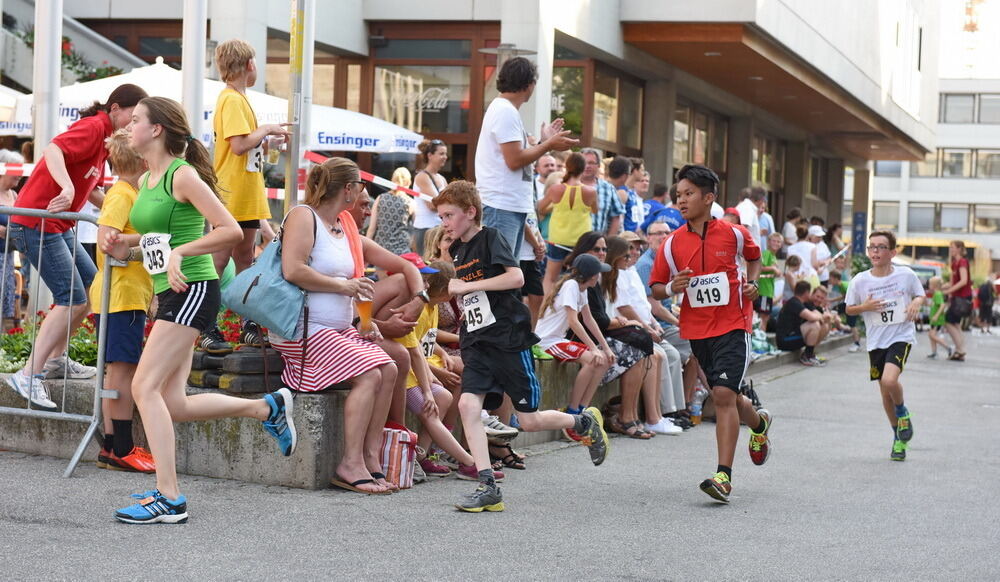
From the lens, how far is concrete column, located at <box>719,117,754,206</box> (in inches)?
1235

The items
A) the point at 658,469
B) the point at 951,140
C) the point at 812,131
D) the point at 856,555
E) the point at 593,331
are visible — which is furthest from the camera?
the point at 951,140

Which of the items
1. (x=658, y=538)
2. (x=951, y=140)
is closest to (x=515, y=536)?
(x=658, y=538)

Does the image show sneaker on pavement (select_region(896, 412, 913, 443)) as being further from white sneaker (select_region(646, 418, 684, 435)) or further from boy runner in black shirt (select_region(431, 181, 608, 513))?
boy runner in black shirt (select_region(431, 181, 608, 513))

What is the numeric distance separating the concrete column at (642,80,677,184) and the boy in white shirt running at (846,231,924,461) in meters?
13.9

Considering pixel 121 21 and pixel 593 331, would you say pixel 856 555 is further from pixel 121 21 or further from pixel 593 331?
pixel 121 21

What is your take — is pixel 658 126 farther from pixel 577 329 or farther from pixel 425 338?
pixel 425 338

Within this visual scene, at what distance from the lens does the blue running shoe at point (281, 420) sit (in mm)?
6696

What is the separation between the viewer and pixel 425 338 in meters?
8.55

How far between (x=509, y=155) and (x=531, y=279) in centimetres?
166

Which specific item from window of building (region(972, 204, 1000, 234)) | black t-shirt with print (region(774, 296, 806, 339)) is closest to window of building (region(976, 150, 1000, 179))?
window of building (region(972, 204, 1000, 234))

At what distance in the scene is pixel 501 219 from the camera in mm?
9594

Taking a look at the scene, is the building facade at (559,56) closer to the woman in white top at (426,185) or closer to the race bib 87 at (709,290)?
the woman in white top at (426,185)

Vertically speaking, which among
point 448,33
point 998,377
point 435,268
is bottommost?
point 998,377

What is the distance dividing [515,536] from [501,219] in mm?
3499
